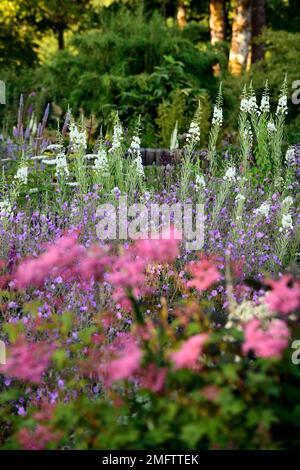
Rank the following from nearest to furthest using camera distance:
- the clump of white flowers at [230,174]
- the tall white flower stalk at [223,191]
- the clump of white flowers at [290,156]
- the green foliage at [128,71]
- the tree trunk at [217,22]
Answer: the tall white flower stalk at [223,191]
the clump of white flowers at [230,174]
the clump of white flowers at [290,156]
the green foliage at [128,71]
the tree trunk at [217,22]

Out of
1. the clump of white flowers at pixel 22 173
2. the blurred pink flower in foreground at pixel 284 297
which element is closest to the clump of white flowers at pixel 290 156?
the clump of white flowers at pixel 22 173

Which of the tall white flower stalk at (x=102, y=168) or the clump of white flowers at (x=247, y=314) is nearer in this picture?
the clump of white flowers at (x=247, y=314)

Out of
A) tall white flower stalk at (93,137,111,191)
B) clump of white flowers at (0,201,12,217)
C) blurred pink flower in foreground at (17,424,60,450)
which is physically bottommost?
blurred pink flower in foreground at (17,424,60,450)

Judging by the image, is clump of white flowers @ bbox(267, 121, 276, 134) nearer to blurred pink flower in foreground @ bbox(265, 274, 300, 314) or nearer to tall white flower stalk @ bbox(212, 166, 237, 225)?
tall white flower stalk @ bbox(212, 166, 237, 225)

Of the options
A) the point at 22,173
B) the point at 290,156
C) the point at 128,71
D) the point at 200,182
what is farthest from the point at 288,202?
the point at 128,71

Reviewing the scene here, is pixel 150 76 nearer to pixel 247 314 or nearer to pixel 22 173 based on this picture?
pixel 22 173

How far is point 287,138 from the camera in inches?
336

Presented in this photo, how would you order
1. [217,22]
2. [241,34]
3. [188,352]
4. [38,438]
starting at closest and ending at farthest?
[188,352], [38,438], [241,34], [217,22]

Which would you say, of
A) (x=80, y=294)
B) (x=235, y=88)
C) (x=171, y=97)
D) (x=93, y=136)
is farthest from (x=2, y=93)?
(x=80, y=294)

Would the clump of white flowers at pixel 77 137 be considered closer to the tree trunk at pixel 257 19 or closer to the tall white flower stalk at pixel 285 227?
the tall white flower stalk at pixel 285 227

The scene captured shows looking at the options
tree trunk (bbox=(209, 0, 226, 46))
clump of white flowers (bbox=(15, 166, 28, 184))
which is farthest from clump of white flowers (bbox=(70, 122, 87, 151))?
tree trunk (bbox=(209, 0, 226, 46))

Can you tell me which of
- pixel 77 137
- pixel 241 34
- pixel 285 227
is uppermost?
pixel 241 34

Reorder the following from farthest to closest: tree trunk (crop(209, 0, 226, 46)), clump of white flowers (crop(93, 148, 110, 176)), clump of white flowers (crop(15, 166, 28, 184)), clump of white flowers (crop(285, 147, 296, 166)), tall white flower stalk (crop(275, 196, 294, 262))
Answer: tree trunk (crop(209, 0, 226, 46)), clump of white flowers (crop(285, 147, 296, 166)), clump of white flowers (crop(93, 148, 110, 176)), clump of white flowers (crop(15, 166, 28, 184)), tall white flower stalk (crop(275, 196, 294, 262))

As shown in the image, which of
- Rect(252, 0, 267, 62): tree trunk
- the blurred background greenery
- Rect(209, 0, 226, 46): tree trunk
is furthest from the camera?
Rect(209, 0, 226, 46): tree trunk
